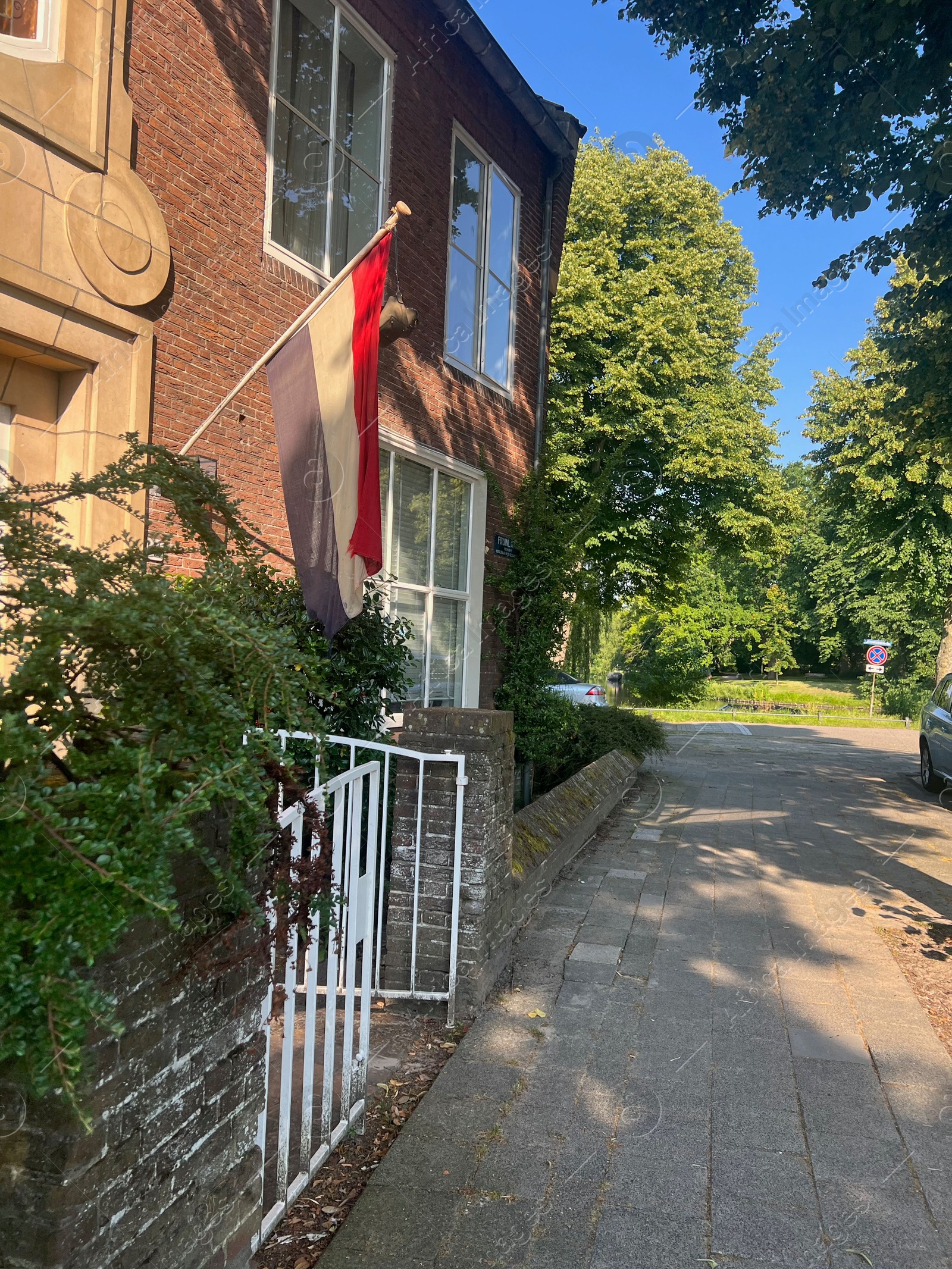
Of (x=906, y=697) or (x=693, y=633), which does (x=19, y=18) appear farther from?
(x=906, y=697)

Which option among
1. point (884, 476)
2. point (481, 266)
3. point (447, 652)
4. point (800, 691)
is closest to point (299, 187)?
point (481, 266)

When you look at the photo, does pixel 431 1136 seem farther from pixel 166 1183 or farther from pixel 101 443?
pixel 101 443

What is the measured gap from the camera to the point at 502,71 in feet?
31.2

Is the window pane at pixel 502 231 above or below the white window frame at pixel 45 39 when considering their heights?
above

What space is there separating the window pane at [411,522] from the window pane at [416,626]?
14cm

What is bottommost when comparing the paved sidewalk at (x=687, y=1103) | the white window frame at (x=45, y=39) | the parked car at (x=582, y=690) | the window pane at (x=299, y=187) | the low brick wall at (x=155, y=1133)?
the paved sidewalk at (x=687, y=1103)

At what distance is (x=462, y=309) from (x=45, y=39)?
17.5 ft

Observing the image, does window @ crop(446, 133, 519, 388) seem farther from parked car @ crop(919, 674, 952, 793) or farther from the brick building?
parked car @ crop(919, 674, 952, 793)

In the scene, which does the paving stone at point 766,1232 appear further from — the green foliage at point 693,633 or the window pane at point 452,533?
the green foliage at point 693,633

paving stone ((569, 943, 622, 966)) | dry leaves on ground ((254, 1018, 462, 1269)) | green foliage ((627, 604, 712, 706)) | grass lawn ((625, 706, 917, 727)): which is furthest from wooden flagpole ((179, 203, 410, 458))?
grass lawn ((625, 706, 917, 727))

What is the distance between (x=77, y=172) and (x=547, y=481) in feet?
24.1

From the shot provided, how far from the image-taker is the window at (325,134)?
6688 millimetres

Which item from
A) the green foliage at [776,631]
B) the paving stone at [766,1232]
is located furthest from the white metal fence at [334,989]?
the green foliage at [776,631]

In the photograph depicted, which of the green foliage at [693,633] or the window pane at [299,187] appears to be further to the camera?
the green foliage at [693,633]
